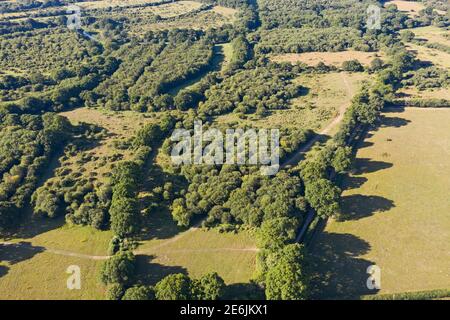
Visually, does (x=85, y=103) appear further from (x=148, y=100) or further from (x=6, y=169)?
(x=6, y=169)

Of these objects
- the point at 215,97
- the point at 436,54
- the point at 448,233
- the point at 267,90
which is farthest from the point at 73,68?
the point at 436,54

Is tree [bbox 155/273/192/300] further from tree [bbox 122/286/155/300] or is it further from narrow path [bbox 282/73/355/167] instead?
narrow path [bbox 282/73/355/167]

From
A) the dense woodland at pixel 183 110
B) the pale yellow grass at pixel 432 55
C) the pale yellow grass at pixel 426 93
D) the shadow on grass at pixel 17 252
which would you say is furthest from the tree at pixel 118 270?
the pale yellow grass at pixel 432 55

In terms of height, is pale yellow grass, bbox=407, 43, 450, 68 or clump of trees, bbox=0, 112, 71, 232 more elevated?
pale yellow grass, bbox=407, 43, 450, 68

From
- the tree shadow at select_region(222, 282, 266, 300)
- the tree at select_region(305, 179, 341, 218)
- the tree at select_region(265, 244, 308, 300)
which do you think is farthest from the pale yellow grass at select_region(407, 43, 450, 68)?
the tree shadow at select_region(222, 282, 266, 300)

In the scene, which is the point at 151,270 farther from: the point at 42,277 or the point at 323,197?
the point at 323,197

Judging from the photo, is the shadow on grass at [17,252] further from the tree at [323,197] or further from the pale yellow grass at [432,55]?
the pale yellow grass at [432,55]

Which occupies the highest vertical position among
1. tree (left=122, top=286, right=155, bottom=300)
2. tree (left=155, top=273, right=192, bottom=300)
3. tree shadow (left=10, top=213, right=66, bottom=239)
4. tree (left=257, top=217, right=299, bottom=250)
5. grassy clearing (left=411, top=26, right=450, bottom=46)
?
grassy clearing (left=411, top=26, right=450, bottom=46)
